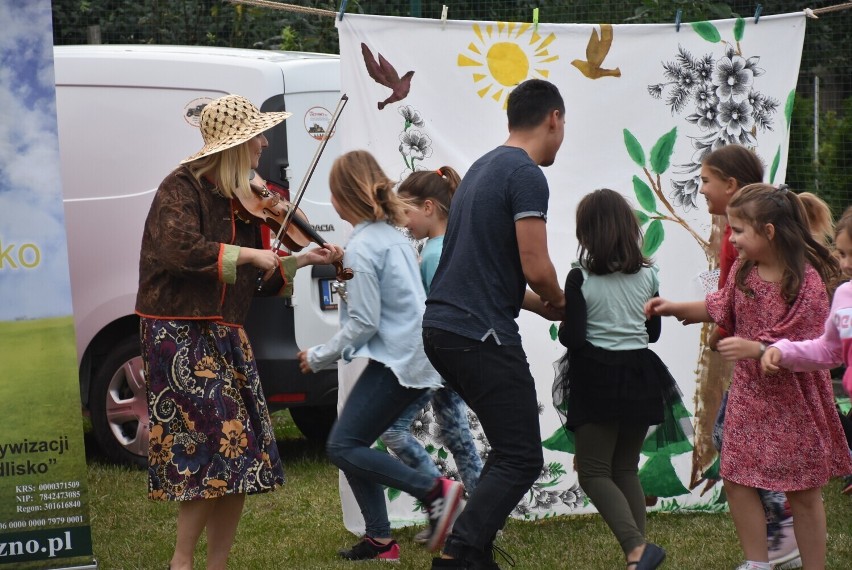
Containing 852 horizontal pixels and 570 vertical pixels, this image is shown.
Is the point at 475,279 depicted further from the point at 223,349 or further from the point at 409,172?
the point at 409,172

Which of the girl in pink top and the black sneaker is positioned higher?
the girl in pink top

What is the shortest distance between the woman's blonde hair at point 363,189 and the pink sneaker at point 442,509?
3.37 feet

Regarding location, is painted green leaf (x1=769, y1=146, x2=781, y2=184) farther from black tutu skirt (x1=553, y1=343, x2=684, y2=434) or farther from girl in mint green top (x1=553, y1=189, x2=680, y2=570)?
black tutu skirt (x1=553, y1=343, x2=684, y2=434)

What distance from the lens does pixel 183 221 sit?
3938 millimetres

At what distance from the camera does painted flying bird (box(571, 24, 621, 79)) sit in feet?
17.6

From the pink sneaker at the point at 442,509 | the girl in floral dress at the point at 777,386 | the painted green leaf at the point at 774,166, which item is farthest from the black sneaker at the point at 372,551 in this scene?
the painted green leaf at the point at 774,166

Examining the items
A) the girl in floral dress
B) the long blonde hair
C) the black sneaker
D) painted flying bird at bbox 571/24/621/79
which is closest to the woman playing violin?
the black sneaker

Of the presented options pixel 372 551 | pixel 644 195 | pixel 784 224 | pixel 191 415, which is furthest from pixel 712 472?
pixel 191 415

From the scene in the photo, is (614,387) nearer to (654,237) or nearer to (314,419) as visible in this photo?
(654,237)

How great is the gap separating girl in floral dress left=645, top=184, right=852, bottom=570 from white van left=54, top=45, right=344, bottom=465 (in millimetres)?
2442

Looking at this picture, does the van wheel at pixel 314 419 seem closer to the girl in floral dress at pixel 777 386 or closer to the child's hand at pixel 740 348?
the girl in floral dress at pixel 777 386

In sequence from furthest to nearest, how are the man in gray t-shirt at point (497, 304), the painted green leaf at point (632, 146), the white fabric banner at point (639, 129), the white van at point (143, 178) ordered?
Result: the white van at point (143, 178) < the painted green leaf at point (632, 146) < the white fabric banner at point (639, 129) < the man in gray t-shirt at point (497, 304)

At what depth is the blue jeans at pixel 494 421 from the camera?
3895 millimetres

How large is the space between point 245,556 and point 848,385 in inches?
99.9
